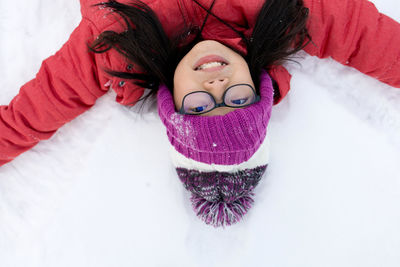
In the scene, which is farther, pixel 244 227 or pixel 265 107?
pixel 244 227

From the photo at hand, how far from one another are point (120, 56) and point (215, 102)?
0.44m

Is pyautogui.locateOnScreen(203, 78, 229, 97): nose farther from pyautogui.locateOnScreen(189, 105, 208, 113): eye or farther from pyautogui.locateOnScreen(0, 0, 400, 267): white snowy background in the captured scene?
pyautogui.locateOnScreen(0, 0, 400, 267): white snowy background

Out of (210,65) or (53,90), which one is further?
(53,90)

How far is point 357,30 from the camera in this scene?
1.16m

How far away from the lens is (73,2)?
1.34 m

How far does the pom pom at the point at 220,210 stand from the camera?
1.12m

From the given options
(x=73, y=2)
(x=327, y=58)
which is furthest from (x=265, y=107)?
(x=73, y=2)

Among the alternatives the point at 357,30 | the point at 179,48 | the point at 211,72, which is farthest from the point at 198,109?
the point at 357,30

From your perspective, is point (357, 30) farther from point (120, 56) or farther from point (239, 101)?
point (120, 56)

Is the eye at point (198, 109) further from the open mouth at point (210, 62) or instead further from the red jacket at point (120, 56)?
the red jacket at point (120, 56)

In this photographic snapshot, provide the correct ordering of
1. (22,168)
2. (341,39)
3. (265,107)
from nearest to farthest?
(265,107)
(341,39)
(22,168)

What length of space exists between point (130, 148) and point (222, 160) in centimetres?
55

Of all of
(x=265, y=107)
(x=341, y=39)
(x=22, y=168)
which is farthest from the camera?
(x=22, y=168)

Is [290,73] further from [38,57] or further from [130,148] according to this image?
[38,57]
